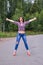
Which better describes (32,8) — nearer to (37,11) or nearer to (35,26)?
(37,11)

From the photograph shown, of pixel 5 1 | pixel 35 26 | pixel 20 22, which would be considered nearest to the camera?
pixel 20 22

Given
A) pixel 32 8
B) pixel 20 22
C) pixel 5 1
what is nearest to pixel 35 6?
pixel 32 8

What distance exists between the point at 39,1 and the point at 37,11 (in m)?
2.35

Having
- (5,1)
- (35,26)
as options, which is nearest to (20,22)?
(35,26)

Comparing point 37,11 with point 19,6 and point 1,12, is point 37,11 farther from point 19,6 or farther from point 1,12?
point 1,12

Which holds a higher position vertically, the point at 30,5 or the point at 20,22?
the point at 20,22

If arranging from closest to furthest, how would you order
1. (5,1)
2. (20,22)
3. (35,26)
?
(20,22)
(35,26)
(5,1)

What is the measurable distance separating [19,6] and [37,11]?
11.5ft

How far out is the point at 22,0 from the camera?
58188 mm

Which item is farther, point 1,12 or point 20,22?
point 1,12

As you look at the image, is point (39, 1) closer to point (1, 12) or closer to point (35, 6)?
point (35, 6)

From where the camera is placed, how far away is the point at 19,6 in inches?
2280

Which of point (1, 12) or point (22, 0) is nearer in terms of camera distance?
point (1, 12)

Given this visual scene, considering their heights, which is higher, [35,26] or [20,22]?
[20,22]
